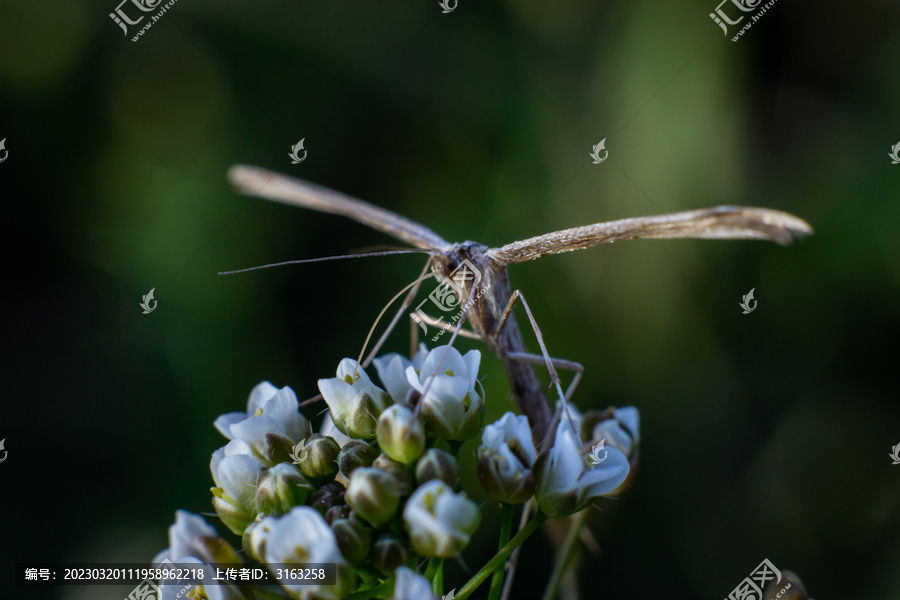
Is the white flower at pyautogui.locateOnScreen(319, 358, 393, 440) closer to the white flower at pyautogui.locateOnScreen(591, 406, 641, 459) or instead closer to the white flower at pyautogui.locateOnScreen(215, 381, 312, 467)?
the white flower at pyautogui.locateOnScreen(215, 381, 312, 467)

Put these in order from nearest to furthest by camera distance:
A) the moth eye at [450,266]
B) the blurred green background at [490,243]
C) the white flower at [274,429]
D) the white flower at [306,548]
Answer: the white flower at [306,548] → the white flower at [274,429] → the moth eye at [450,266] → the blurred green background at [490,243]

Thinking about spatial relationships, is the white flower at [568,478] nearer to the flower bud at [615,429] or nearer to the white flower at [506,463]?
the white flower at [506,463]

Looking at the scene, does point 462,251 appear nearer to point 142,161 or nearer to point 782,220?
point 782,220

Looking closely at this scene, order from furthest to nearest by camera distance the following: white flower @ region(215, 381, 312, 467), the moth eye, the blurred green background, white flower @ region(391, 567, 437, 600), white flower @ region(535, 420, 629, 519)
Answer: the blurred green background, the moth eye, white flower @ region(215, 381, 312, 467), white flower @ region(535, 420, 629, 519), white flower @ region(391, 567, 437, 600)

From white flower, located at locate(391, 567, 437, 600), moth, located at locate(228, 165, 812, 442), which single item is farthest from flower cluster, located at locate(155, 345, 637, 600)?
moth, located at locate(228, 165, 812, 442)

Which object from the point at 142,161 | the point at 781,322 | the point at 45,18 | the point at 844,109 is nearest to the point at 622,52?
the point at 844,109

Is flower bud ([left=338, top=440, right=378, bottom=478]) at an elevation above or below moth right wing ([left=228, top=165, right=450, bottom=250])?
below

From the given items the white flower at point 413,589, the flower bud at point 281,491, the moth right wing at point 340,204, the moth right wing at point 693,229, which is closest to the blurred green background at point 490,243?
the moth right wing at point 340,204
